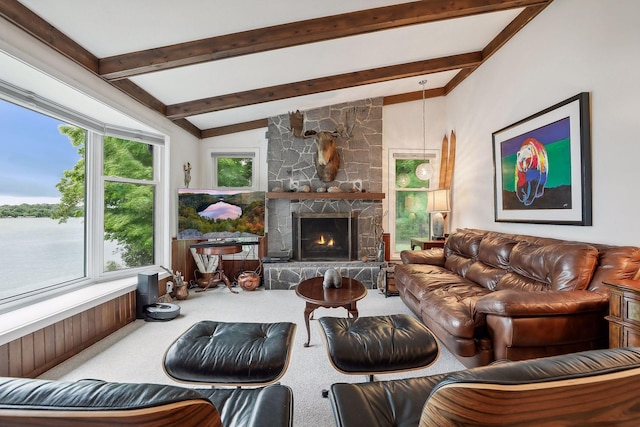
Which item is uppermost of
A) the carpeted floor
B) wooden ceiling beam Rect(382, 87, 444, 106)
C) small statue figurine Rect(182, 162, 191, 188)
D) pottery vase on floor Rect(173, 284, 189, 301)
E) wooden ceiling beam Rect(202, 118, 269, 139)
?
wooden ceiling beam Rect(382, 87, 444, 106)

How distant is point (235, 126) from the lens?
5.01 m

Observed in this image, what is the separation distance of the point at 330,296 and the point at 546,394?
1.97 m

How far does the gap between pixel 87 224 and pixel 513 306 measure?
4.08 metres

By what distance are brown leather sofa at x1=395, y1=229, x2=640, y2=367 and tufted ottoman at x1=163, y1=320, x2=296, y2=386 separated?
129cm

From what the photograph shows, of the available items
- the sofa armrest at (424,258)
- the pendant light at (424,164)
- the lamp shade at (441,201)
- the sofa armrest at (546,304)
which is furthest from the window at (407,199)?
the sofa armrest at (546,304)

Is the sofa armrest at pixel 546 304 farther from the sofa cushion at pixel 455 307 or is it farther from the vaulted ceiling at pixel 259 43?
the vaulted ceiling at pixel 259 43

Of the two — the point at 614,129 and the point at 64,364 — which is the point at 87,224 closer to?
the point at 64,364

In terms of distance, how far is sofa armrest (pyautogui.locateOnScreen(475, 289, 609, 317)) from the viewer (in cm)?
180

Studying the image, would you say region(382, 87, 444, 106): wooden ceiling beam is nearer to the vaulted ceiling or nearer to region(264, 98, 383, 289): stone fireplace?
region(264, 98, 383, 289): stone fireplace

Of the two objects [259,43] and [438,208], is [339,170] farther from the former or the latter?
[259,43]

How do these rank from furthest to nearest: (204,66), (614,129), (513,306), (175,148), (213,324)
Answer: (175,148)
(204,66)
(614,129)
(213,324)
(513,306)

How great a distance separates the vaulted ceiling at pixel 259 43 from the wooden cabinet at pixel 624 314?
8.57 ft

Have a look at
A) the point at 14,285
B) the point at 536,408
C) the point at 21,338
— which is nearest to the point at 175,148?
the point at 14,285

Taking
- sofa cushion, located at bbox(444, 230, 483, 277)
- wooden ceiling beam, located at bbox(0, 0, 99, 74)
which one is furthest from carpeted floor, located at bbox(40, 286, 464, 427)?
wooden ceiling beam, located at bbox(0, 0, 99, 74)
